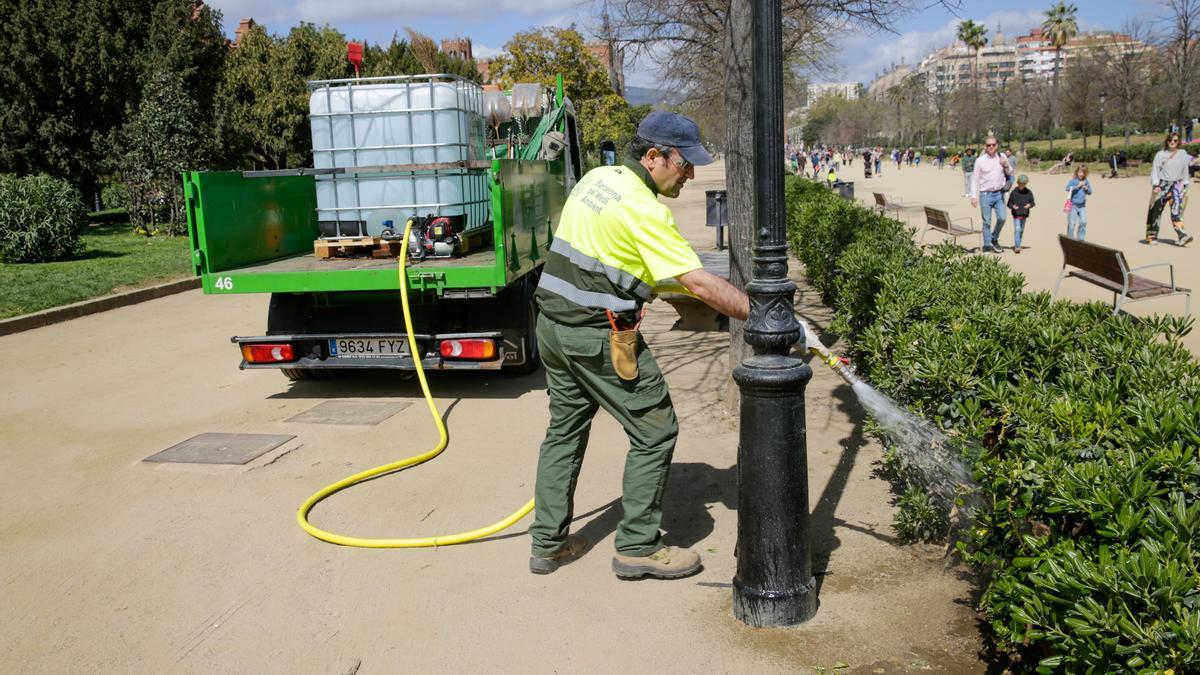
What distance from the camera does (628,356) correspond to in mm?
3711

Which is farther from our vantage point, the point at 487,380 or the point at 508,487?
the point at 487,380

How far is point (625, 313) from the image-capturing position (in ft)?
12.4

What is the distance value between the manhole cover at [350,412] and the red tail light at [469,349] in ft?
1.96

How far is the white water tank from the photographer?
24.3ft

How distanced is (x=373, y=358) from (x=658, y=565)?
11.6 ft

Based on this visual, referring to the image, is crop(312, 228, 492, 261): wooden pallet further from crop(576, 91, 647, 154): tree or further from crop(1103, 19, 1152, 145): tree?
crop(1103, 19, 1152, 145): tree

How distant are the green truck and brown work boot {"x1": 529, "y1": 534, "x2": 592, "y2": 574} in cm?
255

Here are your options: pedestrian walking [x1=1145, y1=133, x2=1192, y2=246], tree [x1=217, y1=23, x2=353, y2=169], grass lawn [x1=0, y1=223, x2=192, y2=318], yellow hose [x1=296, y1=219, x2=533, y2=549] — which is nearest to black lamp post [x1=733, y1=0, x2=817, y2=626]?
yellow hose [x1=296, y1=219, x2=533, y2=549]

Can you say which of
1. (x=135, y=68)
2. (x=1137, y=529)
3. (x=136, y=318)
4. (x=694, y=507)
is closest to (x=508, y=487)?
(x=694, y=507)

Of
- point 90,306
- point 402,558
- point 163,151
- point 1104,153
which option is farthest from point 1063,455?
point 1104,153

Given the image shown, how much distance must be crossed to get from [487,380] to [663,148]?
4276 millimetres

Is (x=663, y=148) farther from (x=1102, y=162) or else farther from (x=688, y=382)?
(x=1102, y=162)

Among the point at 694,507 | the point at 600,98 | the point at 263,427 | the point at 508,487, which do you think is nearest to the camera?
the point at 694,507

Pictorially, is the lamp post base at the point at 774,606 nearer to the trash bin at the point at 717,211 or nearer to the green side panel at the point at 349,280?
the green side panel at the point at 349,280
